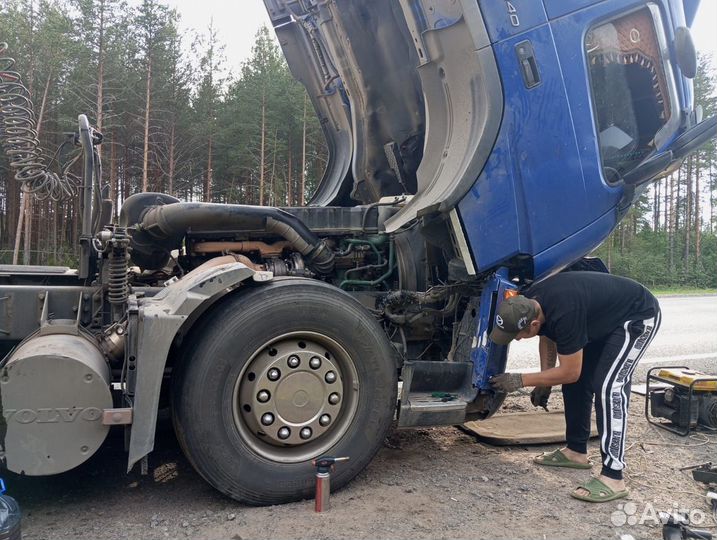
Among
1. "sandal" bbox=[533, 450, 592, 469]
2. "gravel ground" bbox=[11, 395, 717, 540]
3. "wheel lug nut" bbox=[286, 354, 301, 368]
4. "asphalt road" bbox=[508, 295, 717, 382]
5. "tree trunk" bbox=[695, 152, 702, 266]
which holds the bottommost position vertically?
"gravel ground" bbox=[11, 395, 717, 540]

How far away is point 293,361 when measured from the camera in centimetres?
315

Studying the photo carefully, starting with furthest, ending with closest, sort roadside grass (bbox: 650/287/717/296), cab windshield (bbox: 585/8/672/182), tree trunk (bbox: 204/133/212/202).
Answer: tree trunk (bbox: 204/133/212/202), roadside grass (bbox: 650/287/717/296), cab windshield (bbox: 585/8/672/182)

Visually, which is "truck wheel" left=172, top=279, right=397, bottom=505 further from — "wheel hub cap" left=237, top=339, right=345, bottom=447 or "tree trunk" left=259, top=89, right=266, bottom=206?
"tree trunk" left=259, top=89, right=266, bottom=206

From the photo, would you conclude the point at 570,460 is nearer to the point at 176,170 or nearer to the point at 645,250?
the point at 176,170

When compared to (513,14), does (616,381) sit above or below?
below

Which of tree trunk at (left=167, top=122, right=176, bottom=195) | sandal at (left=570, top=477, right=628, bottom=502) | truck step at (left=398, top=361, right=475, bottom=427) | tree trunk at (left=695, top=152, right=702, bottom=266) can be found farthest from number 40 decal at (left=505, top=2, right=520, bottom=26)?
tree trunk at (left=695, top=152, right=702, bottom=266)

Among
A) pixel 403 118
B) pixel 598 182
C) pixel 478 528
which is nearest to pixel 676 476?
pixel 478 528

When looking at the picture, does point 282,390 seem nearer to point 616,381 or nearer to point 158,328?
point 158,328

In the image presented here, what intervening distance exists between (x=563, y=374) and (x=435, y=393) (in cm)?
78

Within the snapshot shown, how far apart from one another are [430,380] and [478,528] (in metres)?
0.97

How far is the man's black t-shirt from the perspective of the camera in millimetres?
3391

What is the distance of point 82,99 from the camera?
23078 mm

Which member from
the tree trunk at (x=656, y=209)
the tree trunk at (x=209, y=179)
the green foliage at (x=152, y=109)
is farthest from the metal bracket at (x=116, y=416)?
the tree trunk at (x=656, y=209)

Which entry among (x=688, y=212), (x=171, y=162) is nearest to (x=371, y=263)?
(x=171, y=162)
